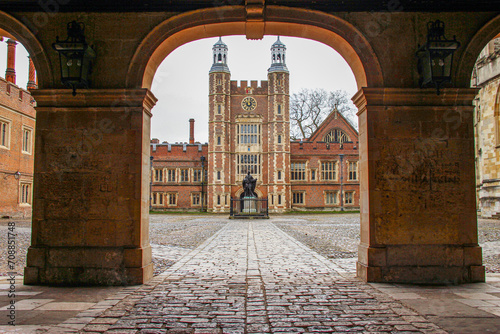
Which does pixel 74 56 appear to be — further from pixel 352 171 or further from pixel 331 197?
pixel 352 171

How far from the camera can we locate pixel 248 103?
123 ft

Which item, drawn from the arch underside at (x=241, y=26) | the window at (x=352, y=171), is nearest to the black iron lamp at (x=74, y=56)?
the arch underside at (x=241, y=26)

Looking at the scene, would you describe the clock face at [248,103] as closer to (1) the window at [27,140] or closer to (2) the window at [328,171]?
Result: (2) the window at [328,171]

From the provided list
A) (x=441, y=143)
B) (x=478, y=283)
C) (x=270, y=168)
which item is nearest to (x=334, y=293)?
(x=478, y=283)

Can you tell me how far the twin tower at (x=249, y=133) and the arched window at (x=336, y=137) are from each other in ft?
18.9

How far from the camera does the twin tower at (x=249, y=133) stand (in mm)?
35938

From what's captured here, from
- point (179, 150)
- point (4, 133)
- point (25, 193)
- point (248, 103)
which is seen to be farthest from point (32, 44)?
point (179, 150)

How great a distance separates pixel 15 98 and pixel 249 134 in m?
20.4

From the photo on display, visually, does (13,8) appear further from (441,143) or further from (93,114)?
(441,143)

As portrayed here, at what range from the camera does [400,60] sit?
15.9 ft

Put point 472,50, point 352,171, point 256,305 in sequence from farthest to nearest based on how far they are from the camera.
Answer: point 352,171 < point 472,50 < point 256,305

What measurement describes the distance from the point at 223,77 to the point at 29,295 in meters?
34.1

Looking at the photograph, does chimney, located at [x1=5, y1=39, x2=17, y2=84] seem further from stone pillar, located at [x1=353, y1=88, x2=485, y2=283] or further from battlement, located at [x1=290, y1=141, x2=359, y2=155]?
stone pillar, located at [x1=353, y1=88, x2=485, y2=283]

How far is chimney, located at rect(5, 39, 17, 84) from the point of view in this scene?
74.5 ft
